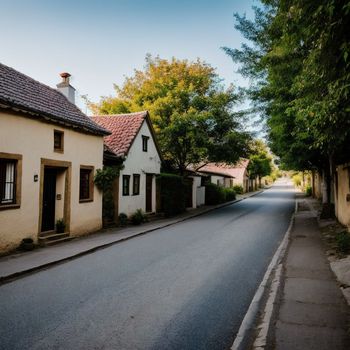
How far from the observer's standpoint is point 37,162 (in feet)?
38.3

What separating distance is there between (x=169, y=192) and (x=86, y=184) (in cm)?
798

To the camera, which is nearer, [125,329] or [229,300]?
[125,329]

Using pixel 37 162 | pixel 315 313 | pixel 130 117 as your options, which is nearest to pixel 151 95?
pixel 130 117

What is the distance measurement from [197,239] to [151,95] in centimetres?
1574

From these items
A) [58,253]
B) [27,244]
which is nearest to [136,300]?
[58,253]

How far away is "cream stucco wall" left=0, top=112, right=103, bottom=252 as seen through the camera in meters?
10.4

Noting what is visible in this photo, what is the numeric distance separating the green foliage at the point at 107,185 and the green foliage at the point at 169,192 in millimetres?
5331

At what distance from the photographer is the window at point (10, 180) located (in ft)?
34.1

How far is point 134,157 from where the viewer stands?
1862 cm

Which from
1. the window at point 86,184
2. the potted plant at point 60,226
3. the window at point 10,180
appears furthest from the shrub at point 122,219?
the window at point 10,180

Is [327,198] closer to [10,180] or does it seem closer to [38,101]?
[38,101]

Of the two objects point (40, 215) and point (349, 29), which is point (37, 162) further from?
point (349, 29)

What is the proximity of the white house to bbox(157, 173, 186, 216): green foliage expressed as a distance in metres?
0.67

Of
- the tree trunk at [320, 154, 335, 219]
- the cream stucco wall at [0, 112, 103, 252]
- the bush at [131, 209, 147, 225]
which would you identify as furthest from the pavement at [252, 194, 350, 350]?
the bush at [131, 209, 147, 225]
